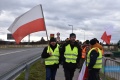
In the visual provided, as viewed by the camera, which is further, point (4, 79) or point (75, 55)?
point (75, 55)

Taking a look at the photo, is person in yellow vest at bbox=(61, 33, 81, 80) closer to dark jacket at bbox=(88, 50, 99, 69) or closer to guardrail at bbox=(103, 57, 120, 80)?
dark jacket at bbox=(88, 50, 99, 69)

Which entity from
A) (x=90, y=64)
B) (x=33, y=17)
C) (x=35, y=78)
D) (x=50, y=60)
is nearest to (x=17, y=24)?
(x=33, y=17)

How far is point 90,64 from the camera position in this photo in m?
10.3

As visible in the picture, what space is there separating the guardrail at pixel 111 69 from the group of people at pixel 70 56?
93.3 inches

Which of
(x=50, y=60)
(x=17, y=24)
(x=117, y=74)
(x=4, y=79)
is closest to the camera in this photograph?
(x=4, y=79)

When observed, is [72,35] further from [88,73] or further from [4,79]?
[4,79]

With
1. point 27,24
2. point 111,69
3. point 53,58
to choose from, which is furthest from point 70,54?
point 111,69

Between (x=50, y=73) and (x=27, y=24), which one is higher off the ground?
(x=27, y=24)

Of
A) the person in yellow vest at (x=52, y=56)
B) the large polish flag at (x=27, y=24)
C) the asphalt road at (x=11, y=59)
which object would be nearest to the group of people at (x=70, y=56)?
the person in yellow vest at (x=52, y=56)

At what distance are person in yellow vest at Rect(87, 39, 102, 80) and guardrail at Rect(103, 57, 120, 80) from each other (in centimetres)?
218

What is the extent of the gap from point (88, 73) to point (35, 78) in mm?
3434

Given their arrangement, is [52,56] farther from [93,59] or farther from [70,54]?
[93,59]

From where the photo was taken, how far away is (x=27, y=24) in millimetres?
10109

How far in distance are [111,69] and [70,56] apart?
12.3ft
